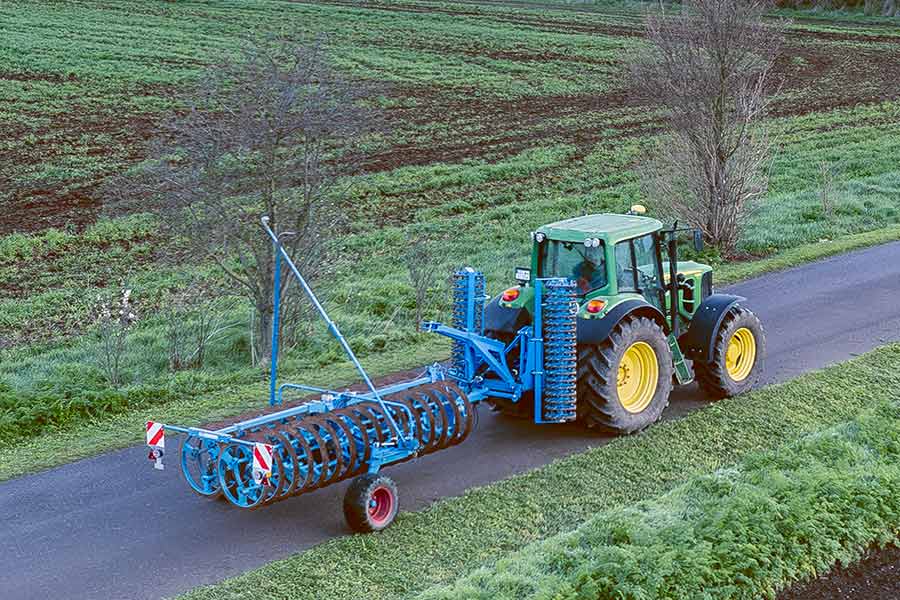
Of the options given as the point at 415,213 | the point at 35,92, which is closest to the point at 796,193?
the point at 415,213

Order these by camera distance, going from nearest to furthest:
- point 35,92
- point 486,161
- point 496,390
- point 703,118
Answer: point 496,390 < point 703,118 < point 486,161 < point 35,92

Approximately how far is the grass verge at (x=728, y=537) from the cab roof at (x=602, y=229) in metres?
2.83

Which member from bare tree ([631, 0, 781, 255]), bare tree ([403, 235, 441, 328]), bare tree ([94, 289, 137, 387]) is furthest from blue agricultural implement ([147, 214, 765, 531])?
bare tree ([631, 0, 781, 255])

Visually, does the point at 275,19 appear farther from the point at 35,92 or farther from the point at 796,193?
the point at 796,193

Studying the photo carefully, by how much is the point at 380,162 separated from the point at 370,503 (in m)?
21.9

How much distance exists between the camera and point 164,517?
10.7 metres

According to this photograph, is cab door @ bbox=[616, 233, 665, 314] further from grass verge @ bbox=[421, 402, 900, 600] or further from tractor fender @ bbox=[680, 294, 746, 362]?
grass verge @ bbox=[421, 402, 900, 600]

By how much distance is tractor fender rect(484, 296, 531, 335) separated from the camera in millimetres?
12469

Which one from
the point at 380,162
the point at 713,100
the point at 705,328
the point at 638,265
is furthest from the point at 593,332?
the point at 380,162

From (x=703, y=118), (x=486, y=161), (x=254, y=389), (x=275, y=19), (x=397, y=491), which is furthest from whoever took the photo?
(x=275, y=19)

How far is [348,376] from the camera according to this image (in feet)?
48.7

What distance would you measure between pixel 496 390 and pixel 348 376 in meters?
3.15

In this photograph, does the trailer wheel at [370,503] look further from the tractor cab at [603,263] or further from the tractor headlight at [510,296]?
the tractor headlight at [510,296]

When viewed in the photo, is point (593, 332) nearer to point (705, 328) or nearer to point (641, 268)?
point (641, 268)
